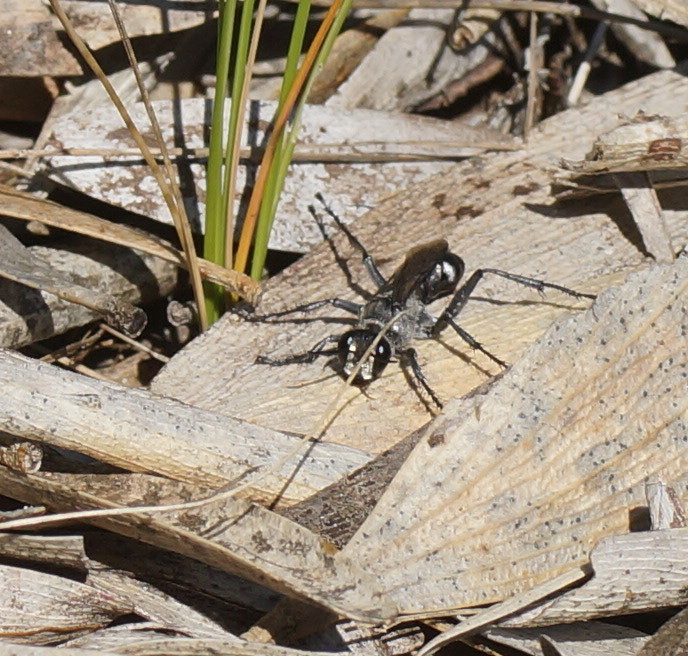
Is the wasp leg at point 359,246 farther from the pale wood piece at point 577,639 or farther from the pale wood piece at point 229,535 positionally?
the pale wood piece at point 577,639

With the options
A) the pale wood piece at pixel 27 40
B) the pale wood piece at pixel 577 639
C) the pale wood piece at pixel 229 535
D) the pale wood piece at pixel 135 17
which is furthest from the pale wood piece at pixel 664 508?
the pale wood piece at pixel 27 40

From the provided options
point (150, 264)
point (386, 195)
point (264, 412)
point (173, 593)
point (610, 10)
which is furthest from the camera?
point (610, 10)

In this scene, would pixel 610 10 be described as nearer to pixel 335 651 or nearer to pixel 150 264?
pixel 150 264

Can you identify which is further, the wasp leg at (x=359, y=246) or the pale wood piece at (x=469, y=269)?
the wasp leg at (x=359, y=246)

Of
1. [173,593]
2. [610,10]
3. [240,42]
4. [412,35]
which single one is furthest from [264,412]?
[610,10]

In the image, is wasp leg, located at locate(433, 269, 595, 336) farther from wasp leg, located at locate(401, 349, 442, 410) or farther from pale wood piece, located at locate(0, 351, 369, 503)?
pale wood piece, located at locate(0, 351, 369, 503)

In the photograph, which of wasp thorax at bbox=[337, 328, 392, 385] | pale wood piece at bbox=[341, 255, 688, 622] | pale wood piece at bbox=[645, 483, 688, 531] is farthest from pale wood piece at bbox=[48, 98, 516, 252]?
pale wood piece at bbox=[645, 483, 688, 531]
